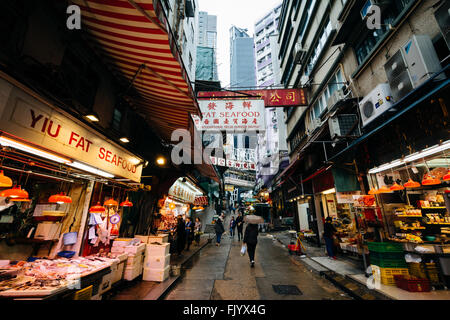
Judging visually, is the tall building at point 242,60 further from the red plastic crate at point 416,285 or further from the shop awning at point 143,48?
the red plastic crate at point 416,285

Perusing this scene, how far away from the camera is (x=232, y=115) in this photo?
8.57 metres

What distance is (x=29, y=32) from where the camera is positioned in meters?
3.38

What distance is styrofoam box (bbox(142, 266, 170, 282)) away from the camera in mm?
5723

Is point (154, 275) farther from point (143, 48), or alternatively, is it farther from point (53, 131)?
point (143, 48)

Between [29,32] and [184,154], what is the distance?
7817mm

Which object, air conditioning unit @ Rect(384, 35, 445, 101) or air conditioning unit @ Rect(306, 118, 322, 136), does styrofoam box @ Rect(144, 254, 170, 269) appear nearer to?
air conditioning unit @ Rect(384, 35, 445, 101)

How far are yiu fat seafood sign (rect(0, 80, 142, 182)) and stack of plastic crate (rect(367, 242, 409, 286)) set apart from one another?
800cm

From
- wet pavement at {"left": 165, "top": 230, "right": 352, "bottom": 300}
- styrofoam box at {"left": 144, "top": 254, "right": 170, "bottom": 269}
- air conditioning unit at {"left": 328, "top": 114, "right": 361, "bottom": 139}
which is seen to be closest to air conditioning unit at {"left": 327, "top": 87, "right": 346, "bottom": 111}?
air conditioning unit at {"left": 328, "top": 114, "right": 361, "bottom": 139}

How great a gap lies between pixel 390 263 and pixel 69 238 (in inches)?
378

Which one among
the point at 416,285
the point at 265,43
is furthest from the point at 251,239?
the point at 265,43

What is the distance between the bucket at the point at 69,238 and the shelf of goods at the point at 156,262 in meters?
2.18

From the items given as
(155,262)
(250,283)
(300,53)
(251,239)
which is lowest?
(250,283)

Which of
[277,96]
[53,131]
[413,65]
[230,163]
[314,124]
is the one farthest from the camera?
[230,163]
